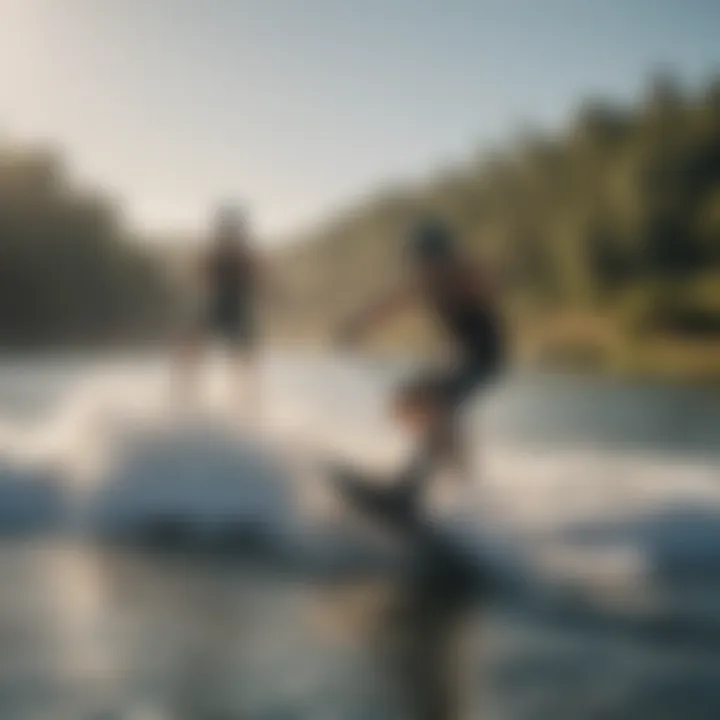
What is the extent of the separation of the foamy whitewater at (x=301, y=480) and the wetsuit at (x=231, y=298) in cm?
17

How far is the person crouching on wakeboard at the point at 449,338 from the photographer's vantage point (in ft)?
9.78

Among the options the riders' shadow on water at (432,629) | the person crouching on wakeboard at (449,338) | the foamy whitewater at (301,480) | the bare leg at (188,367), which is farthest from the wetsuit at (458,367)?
the bare leg at (188,367)

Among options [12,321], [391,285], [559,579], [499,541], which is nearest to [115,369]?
[12,321]

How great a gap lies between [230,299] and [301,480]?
0.66 meters

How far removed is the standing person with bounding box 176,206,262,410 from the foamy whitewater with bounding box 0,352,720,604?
0.37ft

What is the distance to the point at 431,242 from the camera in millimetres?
3182

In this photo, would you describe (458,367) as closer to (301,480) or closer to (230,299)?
(301,480)

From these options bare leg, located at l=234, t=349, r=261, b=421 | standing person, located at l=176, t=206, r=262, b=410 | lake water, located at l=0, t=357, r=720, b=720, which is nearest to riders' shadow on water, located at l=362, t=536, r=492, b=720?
lake water, located at l=0, t=357, r=720, b=720

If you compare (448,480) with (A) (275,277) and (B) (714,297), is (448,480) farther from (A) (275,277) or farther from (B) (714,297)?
(B) (714,297)

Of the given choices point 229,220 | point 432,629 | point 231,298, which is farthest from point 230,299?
point 432,629

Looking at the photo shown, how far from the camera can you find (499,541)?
2.85m

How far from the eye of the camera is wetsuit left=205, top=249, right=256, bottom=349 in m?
3.24

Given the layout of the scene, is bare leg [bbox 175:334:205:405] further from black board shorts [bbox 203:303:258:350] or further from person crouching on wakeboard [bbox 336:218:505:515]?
person crouching on wakeboard [bbox 336:218:505:515]

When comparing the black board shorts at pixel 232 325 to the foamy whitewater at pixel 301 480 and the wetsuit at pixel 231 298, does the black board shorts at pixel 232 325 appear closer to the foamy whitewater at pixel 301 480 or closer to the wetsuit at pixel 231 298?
the wetsuit at pixel 231 298
